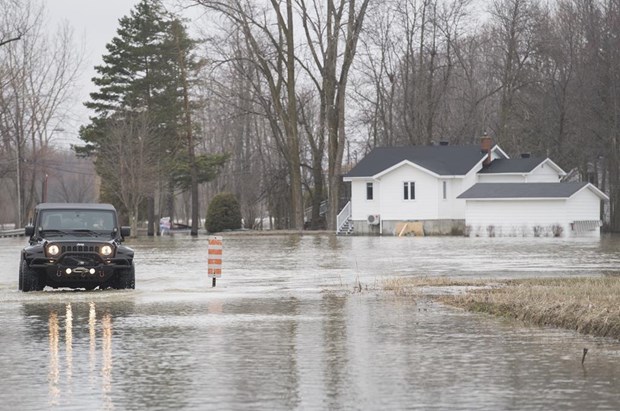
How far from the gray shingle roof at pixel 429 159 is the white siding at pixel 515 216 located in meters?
4.99

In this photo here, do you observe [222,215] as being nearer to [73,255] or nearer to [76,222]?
[76,222]

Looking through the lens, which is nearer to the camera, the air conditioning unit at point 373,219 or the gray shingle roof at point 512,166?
the gray shingle roof at point 512,166

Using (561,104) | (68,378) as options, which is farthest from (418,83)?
(68,378)

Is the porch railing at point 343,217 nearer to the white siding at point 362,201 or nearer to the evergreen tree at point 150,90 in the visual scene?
the white siding at point 362,201

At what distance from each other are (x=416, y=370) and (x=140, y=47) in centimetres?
8344

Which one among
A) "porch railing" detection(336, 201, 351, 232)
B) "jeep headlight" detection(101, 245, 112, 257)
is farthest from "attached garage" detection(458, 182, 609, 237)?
"jeep headlight" detection(101, 245, 112, 257)

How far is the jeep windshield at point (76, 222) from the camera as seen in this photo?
26.4 metres

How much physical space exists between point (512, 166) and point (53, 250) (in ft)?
194

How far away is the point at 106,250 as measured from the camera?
24.9 metres

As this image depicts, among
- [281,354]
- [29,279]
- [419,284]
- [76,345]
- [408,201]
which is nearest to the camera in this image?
[281,354]

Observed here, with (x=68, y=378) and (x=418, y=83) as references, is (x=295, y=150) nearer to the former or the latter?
(x=418, y=83)

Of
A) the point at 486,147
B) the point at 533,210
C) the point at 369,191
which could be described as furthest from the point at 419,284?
the point at 369,191

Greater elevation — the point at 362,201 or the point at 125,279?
the point at 362,201

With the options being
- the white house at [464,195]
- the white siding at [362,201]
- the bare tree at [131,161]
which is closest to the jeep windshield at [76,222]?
the white house at [464,195]
